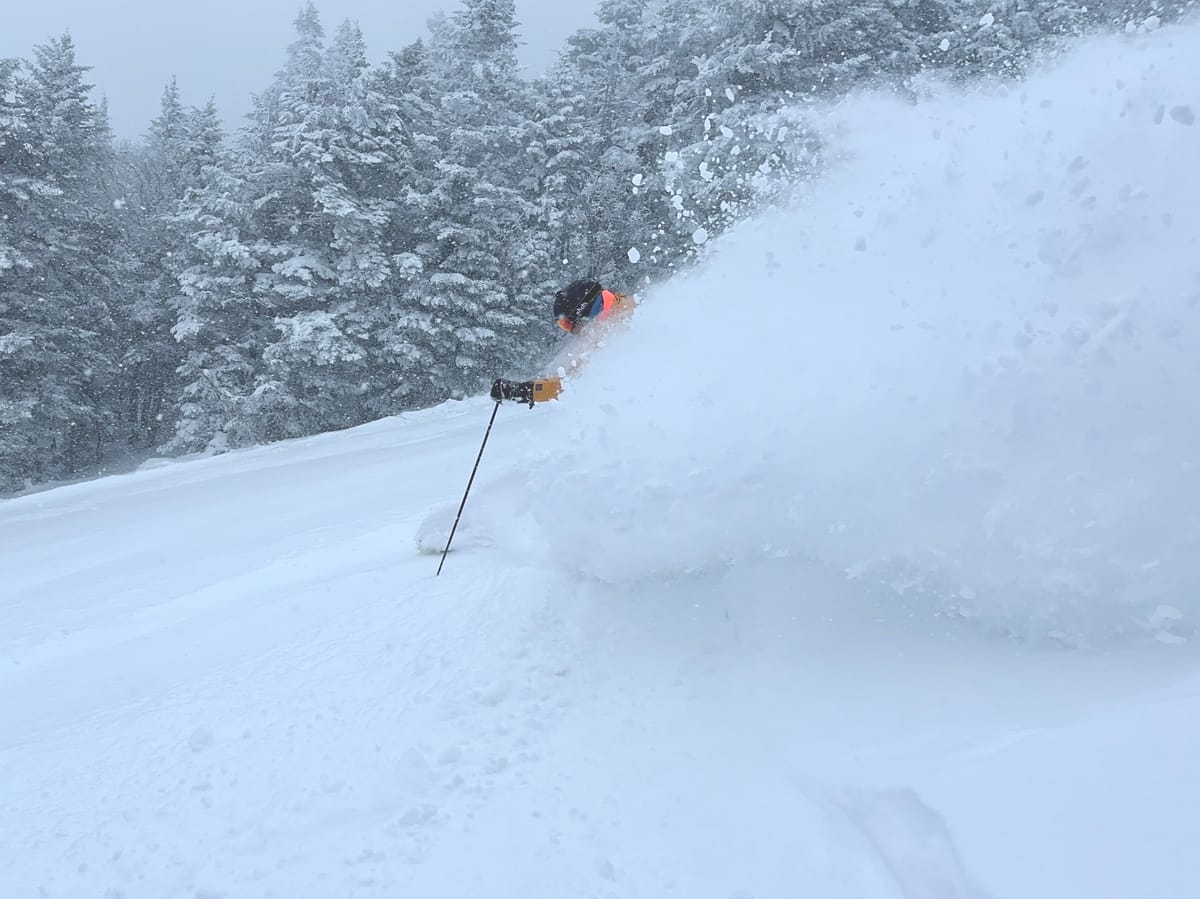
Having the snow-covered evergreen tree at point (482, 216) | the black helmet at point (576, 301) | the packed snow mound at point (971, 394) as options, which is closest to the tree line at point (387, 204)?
the snow-covered evergreen tree at point (482, 216)

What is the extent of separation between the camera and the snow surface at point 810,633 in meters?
2.69

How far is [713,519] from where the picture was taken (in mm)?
3920

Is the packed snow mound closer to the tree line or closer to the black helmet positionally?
the black helmet

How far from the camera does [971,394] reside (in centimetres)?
341

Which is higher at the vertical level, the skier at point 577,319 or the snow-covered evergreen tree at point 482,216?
the snow-covered evergreen tree at point 482,216

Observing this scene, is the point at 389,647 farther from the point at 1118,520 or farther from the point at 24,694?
the point at 1118,520

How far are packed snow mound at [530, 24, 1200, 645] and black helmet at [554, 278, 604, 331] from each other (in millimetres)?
1704

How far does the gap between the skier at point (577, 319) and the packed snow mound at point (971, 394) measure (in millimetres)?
1121

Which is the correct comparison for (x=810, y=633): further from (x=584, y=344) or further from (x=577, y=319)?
(x=577, y=319)

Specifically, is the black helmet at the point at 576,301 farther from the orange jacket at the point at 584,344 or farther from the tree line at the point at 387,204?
the tree line at the point at 387,204

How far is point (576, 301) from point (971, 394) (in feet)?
11.5

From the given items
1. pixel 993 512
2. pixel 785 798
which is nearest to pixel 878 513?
pixel 993 512

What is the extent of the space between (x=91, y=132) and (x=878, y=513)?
29.3 metres

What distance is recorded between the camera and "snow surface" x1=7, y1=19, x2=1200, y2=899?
269 cm
